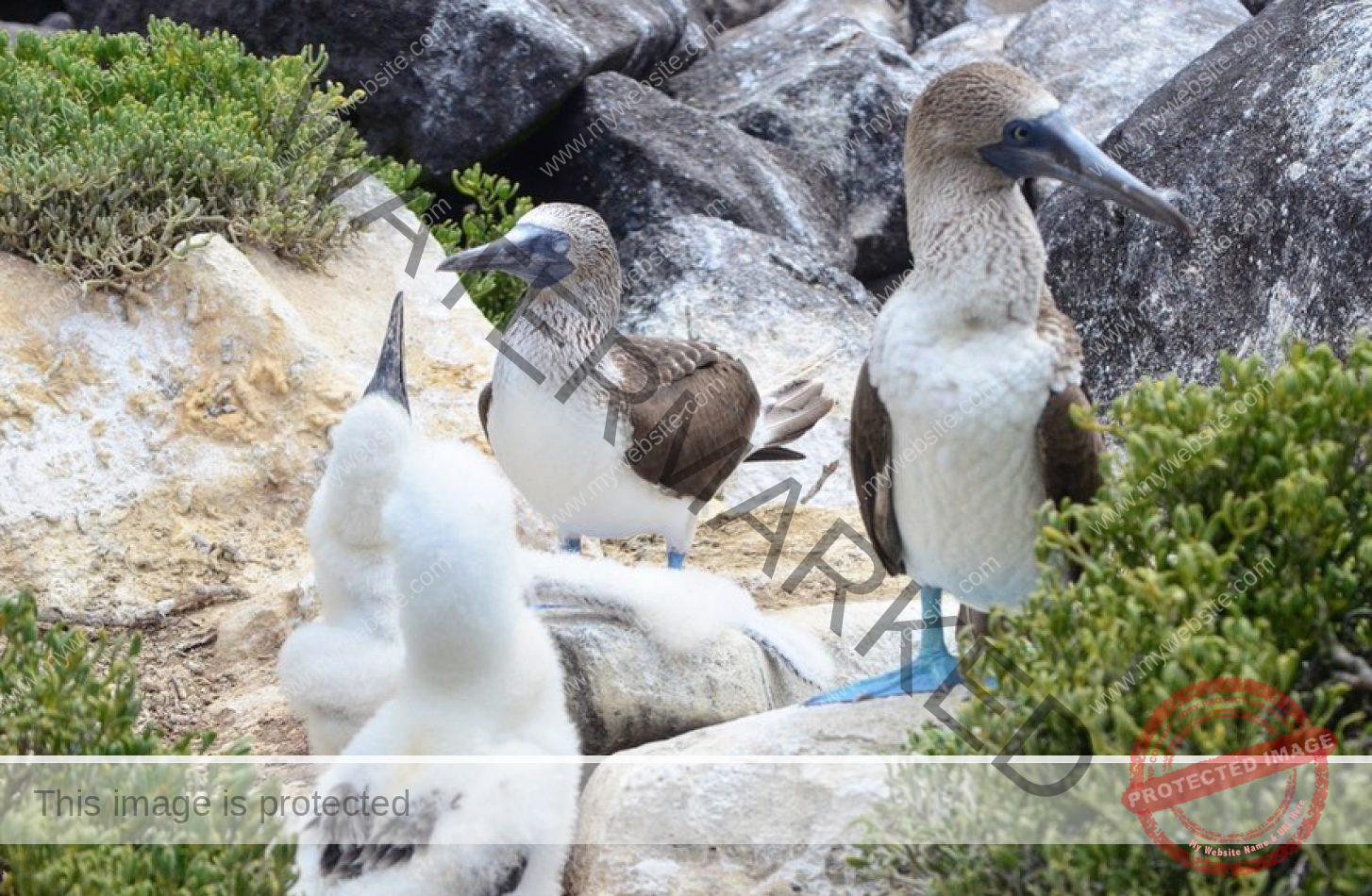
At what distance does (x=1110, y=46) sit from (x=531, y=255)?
6.67 m

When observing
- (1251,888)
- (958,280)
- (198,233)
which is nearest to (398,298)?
(958,280)

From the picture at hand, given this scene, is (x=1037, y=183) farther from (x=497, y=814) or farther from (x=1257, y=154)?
(x=497, y=814)

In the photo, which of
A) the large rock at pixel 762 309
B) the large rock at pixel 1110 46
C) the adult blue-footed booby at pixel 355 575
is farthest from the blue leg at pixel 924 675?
the large rock at pixel 1110 46

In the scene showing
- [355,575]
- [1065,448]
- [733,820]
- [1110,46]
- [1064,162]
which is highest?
[1064,162]

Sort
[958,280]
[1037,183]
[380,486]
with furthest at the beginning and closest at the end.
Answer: [1037,183] → [380,486] → [958,280]

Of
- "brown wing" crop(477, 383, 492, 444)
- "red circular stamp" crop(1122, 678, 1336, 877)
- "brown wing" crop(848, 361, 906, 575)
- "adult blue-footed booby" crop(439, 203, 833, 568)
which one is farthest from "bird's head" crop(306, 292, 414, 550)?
"red circular stamp" crop(1122, 678, 1336, 877)

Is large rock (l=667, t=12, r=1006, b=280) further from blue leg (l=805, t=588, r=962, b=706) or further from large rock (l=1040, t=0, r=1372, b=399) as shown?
blue leg (l=805, t=588, r=962, b=706)

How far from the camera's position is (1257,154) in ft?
20.3

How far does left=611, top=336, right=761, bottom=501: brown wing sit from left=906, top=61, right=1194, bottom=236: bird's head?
167 cm

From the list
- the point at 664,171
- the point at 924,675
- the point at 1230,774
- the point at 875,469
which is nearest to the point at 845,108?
the point at 664,171

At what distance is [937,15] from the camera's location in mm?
12969

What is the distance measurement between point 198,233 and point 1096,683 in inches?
195

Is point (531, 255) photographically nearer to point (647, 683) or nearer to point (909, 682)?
point (647, 683)

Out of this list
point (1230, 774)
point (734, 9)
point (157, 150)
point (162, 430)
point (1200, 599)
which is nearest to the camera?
point (1230, 774)
